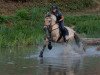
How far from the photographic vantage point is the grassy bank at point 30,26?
23.1 meters

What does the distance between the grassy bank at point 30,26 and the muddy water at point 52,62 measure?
1.39m

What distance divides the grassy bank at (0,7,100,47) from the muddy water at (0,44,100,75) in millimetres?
1393

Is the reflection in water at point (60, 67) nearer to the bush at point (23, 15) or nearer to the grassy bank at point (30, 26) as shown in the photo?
the grassy bank at point (30, 26)

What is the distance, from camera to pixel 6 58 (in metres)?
18.0

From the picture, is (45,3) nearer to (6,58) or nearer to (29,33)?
(29,33)

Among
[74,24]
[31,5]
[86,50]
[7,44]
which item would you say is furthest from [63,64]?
[31,5]

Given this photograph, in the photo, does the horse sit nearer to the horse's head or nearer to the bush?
the horse's head

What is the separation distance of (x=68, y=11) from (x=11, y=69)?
22.9 meters

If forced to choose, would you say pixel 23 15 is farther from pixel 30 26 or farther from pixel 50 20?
pixel 50 20

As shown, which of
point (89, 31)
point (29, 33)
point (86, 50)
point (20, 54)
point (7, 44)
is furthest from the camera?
point (89, 31)

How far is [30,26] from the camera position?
28.8m

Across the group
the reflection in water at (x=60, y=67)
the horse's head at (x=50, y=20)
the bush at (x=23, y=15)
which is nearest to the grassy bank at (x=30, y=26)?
the bush at (x=23, y=15)

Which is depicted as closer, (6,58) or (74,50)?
(6,58)

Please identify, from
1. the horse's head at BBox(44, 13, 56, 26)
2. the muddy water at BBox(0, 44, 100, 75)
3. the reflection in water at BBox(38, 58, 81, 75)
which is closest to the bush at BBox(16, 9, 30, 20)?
the muddy water at BBox(0, 44, 100, 75)
